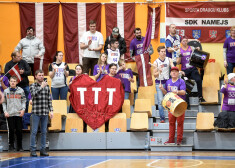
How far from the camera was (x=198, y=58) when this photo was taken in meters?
12.3

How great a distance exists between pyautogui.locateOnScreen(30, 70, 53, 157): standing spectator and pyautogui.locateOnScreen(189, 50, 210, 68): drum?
Result: 432cm

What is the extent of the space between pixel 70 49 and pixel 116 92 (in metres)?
4.34

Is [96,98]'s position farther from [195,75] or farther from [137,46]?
[195,75]

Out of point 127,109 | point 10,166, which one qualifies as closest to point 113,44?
point 127,109

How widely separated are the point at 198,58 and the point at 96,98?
117 inches

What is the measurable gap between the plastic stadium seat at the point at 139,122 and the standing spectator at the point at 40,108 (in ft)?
7.12

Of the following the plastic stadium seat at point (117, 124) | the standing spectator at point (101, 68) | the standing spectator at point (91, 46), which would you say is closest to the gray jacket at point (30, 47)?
the standing spectator at point (91, 46)

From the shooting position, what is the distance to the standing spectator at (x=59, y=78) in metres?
12.3

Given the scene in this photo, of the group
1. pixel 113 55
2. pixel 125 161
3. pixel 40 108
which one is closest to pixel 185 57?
pixel 113 55

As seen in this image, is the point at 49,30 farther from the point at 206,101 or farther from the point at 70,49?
the point at 206,101

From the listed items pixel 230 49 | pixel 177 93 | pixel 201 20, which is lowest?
pixel 177 93

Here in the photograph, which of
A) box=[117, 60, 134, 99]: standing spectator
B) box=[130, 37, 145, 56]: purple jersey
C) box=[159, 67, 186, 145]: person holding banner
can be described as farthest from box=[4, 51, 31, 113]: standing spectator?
box=[159, 67, 186, 145]: person holding banner

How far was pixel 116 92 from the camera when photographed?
38.4 ft

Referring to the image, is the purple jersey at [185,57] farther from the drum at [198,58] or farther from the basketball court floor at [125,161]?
the basketball court floor at [125,161]
